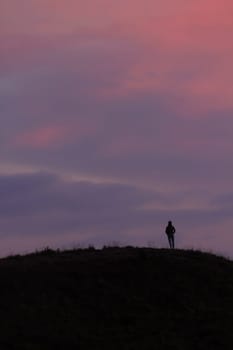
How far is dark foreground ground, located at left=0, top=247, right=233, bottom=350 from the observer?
31.0 meters

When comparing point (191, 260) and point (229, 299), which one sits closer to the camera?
point (229, 299)

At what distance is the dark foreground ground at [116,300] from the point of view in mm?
31016

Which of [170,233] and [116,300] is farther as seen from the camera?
[170,233]

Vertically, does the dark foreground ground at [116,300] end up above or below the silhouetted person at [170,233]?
below

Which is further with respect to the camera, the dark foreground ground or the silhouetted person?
the silhouetted person

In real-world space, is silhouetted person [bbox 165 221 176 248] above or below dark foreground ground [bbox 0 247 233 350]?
above

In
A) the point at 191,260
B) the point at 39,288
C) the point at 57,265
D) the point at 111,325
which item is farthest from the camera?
the point at 191,260

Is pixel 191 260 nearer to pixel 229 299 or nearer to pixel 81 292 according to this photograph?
pixel 229 299

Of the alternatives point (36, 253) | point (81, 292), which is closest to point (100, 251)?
point (36, 253)

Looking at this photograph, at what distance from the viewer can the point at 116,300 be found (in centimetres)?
3456

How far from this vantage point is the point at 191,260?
40.0 metres

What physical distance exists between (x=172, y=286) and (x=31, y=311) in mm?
6692

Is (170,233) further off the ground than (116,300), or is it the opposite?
(170,233)

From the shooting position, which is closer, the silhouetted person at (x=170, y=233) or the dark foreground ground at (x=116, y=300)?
the dark foreground ground at (x=116, y=300)
